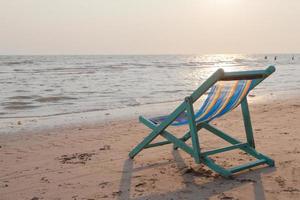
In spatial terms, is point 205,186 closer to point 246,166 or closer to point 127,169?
point 246,166

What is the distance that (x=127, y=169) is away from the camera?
4.16 m

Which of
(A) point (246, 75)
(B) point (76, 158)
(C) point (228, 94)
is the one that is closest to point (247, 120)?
(C) point (228, 94)

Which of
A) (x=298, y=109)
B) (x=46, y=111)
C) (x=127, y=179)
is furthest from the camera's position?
(x=46, y=111)

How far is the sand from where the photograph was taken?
11.3ft

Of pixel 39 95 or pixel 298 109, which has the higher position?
pixel 298 109

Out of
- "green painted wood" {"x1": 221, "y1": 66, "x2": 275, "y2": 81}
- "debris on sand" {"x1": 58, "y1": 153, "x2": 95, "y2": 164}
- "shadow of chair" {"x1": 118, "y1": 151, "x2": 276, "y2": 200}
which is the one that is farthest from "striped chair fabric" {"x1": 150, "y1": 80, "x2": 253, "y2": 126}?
"debris on sand" {"x1": 58, "y1": 153, "x2": 95, "y2": 164}

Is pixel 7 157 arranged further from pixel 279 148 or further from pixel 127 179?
pixel 279 148

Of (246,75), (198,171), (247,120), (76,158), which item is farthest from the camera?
(76,158)

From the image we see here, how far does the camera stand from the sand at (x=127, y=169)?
11.3 feet

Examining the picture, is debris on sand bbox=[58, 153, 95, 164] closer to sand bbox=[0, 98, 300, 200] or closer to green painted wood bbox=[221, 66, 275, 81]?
sand bbox=[0, 98, 300, 200]

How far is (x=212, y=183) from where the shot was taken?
Answer: 142 inches

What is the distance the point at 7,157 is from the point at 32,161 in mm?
453

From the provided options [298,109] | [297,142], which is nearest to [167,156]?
[297,142]

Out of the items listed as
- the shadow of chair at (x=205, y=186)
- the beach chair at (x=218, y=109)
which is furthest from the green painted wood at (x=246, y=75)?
the shadow of chair at (x=205, y=186)
